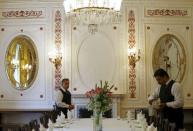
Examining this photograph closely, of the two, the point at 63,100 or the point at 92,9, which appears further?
the point at 63,100

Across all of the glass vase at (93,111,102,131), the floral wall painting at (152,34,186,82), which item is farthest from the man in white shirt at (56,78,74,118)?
the floral wall painting at (152,34,186,82)

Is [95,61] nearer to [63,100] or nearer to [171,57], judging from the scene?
[171,57]

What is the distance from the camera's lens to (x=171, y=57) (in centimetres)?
973

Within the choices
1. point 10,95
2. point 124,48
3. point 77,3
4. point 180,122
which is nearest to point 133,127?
point 180,122

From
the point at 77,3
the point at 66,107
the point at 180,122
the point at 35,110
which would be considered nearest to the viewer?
the point at 77,3

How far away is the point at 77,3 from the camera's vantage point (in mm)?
5957

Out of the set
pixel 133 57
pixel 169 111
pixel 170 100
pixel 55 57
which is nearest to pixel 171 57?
pixel 133 57

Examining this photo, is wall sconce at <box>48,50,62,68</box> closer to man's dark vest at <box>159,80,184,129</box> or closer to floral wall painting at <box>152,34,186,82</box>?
floral wall painting at <box>152,34,186,82</box>

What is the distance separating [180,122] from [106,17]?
7.30 ft

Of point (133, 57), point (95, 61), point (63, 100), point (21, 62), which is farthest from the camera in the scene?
point (21, 62)

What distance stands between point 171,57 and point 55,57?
299 centimetres

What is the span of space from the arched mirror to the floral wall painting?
315 centimetres

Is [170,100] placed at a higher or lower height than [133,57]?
lower

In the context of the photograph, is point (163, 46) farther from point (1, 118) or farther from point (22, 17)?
point (1, 118)
